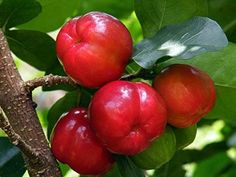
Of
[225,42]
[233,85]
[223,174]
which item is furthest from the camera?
[223,174]

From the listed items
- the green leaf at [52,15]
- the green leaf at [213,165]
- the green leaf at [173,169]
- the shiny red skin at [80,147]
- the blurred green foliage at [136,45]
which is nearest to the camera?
the shiny red skin at [80,147]

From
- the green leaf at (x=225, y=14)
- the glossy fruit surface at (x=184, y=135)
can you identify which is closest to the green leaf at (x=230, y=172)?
the green leaf at (x=225, y=14)

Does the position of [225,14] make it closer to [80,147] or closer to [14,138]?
[80,147]

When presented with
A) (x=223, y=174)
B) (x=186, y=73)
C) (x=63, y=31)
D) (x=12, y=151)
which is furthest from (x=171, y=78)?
(x=223, y=174)

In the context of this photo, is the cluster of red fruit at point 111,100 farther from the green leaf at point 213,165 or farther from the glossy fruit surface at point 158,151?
the green leaf at point 213,165

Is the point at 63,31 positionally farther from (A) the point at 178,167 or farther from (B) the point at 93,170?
Answer: (A) the point at 178,167

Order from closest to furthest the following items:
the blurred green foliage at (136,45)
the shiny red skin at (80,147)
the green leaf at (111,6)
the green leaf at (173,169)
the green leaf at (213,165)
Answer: the shiny red skin at (80,147) < the blurred green foliage at (136,45) < the green leaf at (173,169) < the green leaf at (111,6) < the green leaf at (213,165)
